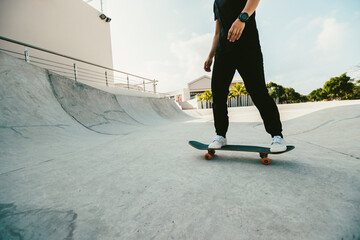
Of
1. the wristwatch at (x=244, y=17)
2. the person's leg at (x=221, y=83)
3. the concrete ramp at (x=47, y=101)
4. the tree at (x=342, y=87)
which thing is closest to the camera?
the wristwatch at (x=244, y=17)

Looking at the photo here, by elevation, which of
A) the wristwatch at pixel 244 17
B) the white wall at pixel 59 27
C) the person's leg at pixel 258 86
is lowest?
the person's leg at pixel 258 86

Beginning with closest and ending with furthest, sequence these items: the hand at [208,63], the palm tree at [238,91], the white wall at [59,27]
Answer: the hand at [208,63], the white wall at [59,27], the palm tree at [238,91]

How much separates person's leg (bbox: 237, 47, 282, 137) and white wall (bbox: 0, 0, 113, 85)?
9.09m

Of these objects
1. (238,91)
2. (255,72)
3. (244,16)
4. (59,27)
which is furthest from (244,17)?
(238,91)

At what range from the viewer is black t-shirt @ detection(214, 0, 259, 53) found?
1.60 m

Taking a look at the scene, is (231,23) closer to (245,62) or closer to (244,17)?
(244,17)

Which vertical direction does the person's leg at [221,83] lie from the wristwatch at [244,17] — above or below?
below

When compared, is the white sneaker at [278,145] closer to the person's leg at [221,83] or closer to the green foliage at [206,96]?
the person's leg at [221,83]

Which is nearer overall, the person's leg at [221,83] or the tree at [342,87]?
the person's leg at [221,83]

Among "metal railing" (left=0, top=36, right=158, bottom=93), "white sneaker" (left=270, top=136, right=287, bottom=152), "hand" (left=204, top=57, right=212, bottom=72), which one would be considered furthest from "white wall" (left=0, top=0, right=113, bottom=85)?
"white sneaker" (left=270, top=136, right=287, bottom=152)

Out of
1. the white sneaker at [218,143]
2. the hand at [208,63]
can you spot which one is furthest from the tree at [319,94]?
the white sneaker at [218,143]

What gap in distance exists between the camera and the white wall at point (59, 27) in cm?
666

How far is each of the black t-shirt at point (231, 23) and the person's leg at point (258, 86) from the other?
0.09 m

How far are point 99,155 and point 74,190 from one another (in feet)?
2.99
